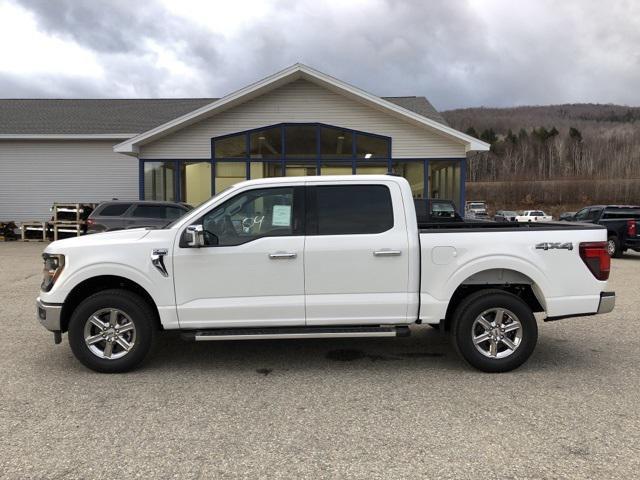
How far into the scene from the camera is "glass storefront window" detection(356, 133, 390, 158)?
61.7 ft

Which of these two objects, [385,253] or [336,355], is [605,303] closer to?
[385,253]

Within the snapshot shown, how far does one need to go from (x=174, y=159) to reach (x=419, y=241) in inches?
596

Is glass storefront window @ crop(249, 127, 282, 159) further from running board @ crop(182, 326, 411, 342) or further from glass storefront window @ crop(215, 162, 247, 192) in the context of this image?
running board @ crop(182, 326, 411, 342)

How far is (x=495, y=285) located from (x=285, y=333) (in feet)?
6.96

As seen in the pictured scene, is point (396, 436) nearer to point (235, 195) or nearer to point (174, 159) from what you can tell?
point (235, 195)

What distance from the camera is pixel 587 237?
16.8ft

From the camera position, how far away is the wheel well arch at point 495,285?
17.2ft

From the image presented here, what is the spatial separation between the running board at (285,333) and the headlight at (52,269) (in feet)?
4.30

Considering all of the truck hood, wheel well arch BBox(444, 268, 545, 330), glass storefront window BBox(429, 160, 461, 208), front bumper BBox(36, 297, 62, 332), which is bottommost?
front bumper BBox(36, 297, 62, 332)

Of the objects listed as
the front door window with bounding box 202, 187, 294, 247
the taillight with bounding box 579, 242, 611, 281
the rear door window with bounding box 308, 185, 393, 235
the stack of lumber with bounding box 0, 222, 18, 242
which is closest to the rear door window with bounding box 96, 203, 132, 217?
the stack of lumber with bounding box 0, 222, 18, 242

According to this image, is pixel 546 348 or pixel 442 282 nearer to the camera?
pixel 442 282

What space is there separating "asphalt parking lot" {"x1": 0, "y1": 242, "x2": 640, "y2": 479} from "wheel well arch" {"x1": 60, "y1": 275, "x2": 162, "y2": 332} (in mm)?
542

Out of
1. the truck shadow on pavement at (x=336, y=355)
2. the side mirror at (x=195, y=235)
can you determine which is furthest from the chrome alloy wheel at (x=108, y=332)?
the side mirror at (x=195, y=235)

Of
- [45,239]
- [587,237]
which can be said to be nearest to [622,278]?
[587,237]
